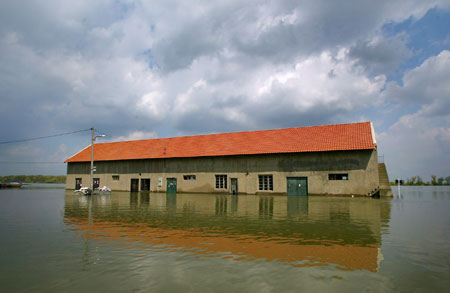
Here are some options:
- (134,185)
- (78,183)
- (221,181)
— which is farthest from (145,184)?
(78,183)

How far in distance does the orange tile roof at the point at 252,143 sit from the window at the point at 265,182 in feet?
8.40

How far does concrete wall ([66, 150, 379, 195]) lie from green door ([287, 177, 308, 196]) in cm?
39

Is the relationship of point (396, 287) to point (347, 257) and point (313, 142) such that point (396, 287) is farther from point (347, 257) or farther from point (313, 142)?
point (313, 142)

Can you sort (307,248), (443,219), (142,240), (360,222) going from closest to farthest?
(307,248), (142,240), (360,222), (443,219)

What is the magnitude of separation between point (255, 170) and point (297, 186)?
4630mm

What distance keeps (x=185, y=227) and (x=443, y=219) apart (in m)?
10.7

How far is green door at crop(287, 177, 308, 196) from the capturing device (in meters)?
29.5

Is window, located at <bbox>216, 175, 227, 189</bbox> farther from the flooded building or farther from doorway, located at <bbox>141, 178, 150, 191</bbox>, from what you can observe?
doorway, located at <bbox>141, 178, 150, 191</bbox>

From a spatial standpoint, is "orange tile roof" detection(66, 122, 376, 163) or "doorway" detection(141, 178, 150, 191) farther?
"doorway" detection(141, 178, 150, 191)

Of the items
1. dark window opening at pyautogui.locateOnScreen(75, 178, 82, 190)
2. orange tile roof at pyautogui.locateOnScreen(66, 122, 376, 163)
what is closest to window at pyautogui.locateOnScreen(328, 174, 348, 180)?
orange tile roof at pyautogui.locateOnScreen(66, 122, 376, 163)

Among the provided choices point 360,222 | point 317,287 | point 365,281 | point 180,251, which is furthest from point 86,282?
point 360,222

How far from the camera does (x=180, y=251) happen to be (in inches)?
273

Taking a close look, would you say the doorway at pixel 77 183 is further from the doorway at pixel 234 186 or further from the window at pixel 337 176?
the window at pixel 337 176

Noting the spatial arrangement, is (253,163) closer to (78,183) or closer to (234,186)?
(234,186)
